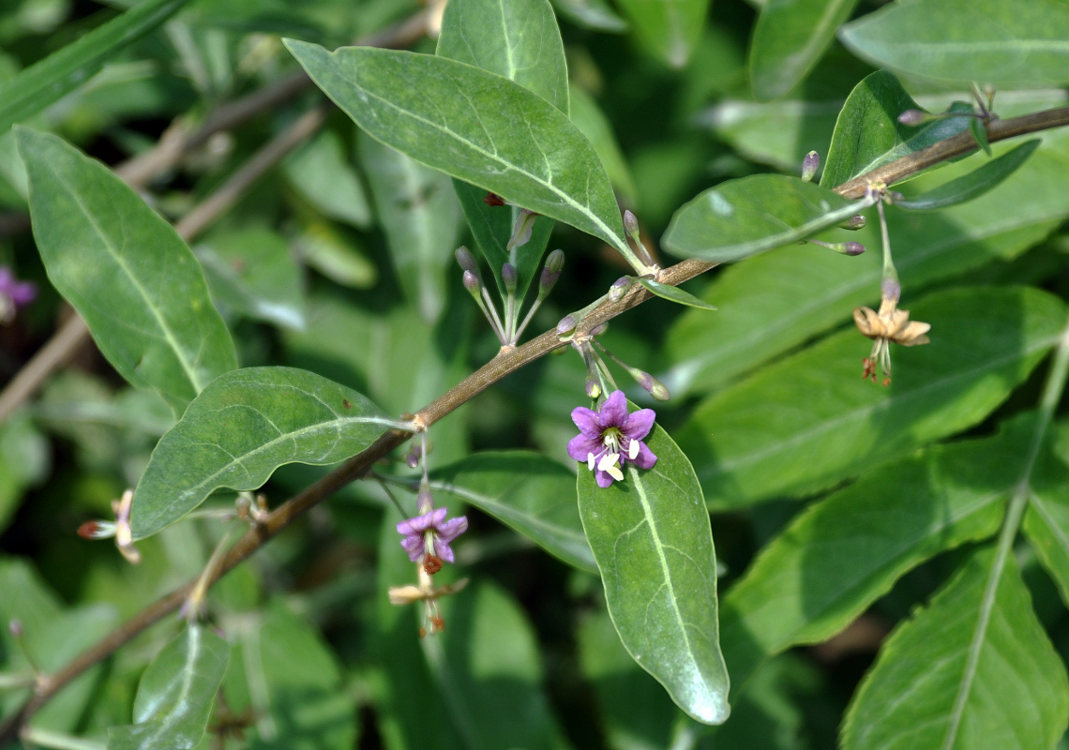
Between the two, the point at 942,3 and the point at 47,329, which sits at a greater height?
the point at 942,3

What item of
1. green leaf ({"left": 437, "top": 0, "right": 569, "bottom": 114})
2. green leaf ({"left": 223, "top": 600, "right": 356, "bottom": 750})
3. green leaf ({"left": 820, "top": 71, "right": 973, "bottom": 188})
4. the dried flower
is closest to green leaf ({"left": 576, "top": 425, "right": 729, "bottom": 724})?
the dried flower

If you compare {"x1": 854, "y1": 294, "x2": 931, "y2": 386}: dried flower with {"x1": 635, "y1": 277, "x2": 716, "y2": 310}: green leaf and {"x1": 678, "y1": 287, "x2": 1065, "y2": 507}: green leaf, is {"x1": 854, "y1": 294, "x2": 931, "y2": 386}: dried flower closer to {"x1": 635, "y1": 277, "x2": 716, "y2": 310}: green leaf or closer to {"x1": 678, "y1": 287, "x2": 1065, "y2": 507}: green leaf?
{"x1": 635, "y1": 277, "x2": 716, "y2": 310}: green leaf

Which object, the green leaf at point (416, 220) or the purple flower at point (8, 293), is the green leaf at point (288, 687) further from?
the purple flower at point (8, 293)

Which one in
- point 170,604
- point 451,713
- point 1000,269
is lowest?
point 451,713

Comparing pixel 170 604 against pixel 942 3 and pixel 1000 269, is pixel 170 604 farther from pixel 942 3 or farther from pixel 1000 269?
pixel 1000 269

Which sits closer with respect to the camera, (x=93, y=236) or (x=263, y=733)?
(x=93, y=236)

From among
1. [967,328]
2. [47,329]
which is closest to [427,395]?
[967,328]

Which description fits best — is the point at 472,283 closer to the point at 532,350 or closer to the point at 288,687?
the point at 532,350

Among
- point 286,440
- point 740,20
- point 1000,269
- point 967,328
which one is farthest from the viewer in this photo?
point 740,20
